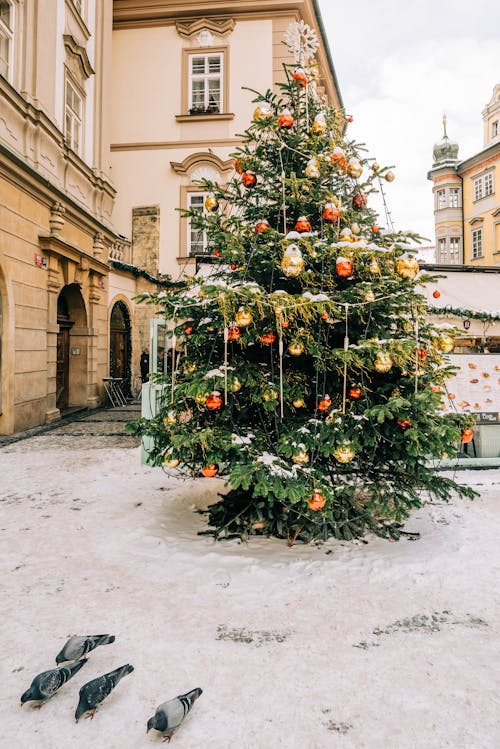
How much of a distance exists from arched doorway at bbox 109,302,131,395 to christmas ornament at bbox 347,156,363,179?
12.0 meters

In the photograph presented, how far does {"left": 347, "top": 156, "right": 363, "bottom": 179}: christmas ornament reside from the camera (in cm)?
407

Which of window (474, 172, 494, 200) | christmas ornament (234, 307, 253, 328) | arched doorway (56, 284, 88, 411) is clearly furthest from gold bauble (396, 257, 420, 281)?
window (474, 172, 494, 200)

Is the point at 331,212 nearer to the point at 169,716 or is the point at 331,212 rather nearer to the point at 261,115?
the point at 261,115

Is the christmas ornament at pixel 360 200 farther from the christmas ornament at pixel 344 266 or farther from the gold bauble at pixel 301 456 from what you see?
the gold bauble at pixel 301 456

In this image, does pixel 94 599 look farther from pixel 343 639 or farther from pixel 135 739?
pixel 343 639

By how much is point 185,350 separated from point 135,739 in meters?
2.89

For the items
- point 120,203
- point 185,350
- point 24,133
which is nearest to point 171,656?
point 185,350

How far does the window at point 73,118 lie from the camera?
11258 mm

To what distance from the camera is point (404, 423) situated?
340 cm

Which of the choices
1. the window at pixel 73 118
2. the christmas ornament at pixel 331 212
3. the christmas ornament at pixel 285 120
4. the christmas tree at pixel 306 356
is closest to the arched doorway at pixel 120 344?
the window at pixel 73 118

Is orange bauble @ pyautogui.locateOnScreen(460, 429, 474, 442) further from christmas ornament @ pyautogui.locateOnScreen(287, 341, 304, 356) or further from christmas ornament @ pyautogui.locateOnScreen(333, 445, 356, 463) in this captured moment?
christmas ornament @ pyautogui.locateOnScreen(287, 341, 304, 356)

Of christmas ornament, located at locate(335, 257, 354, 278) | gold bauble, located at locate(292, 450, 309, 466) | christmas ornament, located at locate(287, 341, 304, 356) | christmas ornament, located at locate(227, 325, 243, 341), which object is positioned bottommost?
gold bauble, located at locate(292, 450, 309, 466)

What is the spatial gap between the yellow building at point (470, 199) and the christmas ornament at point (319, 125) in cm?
2934

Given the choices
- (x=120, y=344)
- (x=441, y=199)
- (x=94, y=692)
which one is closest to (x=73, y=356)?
(x=120, y=344)
